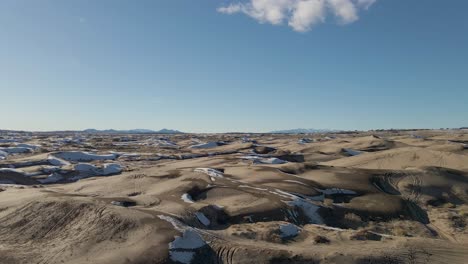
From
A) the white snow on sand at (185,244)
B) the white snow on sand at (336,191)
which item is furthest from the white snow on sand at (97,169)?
the white snow on sand at (185,244)

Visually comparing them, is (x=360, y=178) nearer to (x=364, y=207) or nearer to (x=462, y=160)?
(x=364, y=207)

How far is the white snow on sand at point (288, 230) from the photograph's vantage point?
1544 cm

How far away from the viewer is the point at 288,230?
1576 cm

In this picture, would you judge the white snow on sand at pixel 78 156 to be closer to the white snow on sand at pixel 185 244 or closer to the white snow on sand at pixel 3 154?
the white snow on sand at pixel 3 154

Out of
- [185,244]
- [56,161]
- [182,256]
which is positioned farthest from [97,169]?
[182,256]

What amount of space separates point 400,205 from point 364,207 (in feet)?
7.43

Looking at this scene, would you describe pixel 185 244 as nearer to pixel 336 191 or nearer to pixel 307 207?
pixel 307 207

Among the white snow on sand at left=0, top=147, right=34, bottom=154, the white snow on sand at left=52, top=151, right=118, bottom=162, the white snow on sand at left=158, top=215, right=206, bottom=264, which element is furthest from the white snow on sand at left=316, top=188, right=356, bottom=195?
the white snow on sand at left=0, top=147, right=34, bottom=154

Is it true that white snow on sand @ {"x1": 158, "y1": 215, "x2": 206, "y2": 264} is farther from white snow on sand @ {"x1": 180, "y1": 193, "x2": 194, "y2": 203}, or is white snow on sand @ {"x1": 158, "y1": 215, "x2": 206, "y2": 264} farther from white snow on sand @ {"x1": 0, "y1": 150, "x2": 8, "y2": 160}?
white snow on sand @ {"x1": 0, "y1": 150, "x2": 8, "y2": 160}

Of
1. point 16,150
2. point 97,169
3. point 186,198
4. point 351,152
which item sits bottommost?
point 97,169

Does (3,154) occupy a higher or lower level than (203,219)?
higher

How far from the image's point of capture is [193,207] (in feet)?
59.3

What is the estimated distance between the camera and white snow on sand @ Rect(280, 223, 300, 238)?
50.6 ft

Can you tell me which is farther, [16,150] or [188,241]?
[16,150]
